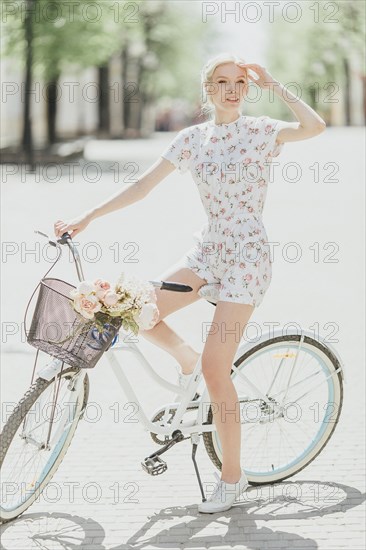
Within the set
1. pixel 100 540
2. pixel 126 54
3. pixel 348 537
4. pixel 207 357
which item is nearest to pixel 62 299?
pixel 207 357

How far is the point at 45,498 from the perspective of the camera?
16.5 ft

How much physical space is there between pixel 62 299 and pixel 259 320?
189 inches

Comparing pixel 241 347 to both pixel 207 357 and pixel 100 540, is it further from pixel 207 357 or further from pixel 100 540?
pixel 100 540

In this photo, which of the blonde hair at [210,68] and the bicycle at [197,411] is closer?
the bicycle at [197,411]

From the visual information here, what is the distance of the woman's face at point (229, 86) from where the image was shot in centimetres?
462

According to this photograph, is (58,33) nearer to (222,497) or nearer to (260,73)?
(260,73)

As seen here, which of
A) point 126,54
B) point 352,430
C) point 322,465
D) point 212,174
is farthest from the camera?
point 126,54

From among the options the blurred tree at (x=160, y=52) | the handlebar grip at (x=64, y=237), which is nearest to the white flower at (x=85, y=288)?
the handlebar grip at (x=64, y=237)

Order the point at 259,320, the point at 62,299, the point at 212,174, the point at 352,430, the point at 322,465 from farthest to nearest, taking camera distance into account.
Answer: the point at 259,320
the point at 352,430
the point at 322,465
the point at 212,174
the point at 62,299

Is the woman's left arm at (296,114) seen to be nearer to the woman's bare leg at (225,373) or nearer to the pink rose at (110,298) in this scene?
the woman's bare leg at (225,373)

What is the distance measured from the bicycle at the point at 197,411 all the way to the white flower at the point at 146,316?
10 cm

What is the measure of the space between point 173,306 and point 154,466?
2.36 feet

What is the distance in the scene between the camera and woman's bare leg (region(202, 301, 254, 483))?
15.2ft

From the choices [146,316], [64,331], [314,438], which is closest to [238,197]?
[146,316]
